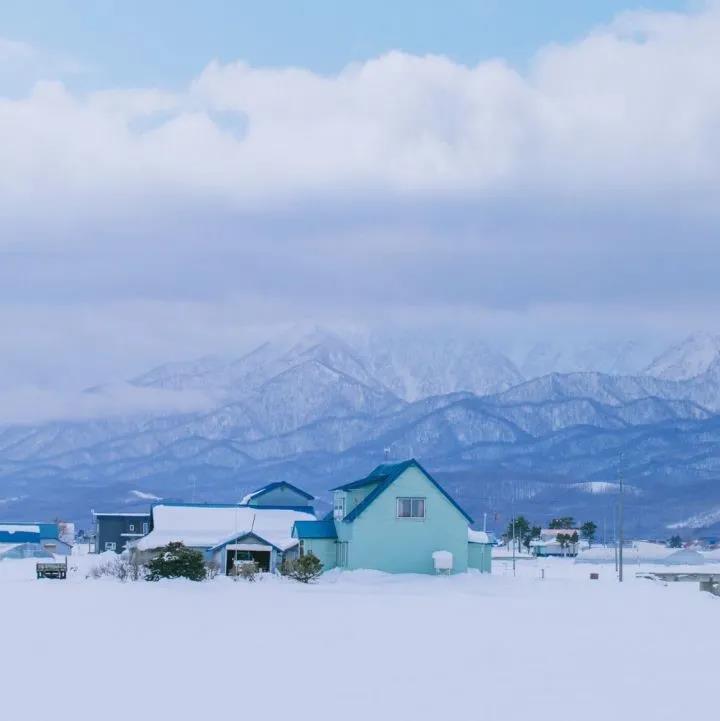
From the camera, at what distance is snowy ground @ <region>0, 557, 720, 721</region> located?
22.1m

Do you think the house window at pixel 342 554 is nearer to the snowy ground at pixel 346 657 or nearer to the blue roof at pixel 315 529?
the blue roof at pixel 315 529

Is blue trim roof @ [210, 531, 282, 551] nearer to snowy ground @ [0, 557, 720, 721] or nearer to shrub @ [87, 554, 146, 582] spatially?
shrub @ [87, 554, 146, 582]

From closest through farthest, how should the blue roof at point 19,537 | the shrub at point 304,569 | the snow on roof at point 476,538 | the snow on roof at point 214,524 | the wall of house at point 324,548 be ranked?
the shrub at point 304,569 → the wall of house at point 324,548 → the snow on roof at point 476,538 → the snow on roof at point 214,524 → the blue roof at point 19,537

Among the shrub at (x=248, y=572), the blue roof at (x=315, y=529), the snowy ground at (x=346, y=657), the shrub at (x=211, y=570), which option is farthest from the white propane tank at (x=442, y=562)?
the snowy ground at (x=346, y=657)

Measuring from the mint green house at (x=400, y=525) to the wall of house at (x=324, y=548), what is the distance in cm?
8

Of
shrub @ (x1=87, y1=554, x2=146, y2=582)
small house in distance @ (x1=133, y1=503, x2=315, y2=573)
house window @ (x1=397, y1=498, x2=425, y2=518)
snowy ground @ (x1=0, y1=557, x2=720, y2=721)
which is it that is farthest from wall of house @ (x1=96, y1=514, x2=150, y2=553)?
snowy ground @ (x1=0, y1=557, x2=720, y2=721)

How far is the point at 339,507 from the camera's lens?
73.8 meters

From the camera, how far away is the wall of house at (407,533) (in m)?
69.2

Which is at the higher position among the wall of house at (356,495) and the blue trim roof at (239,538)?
the wall of house at (356,495)

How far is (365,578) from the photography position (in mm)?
66062

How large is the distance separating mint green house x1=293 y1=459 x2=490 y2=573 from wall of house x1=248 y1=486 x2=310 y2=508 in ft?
60.1

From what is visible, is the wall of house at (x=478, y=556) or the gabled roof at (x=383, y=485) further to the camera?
the wall of house at (x=478, y=556)

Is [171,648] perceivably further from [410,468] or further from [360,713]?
[410,468]

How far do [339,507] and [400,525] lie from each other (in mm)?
5220
